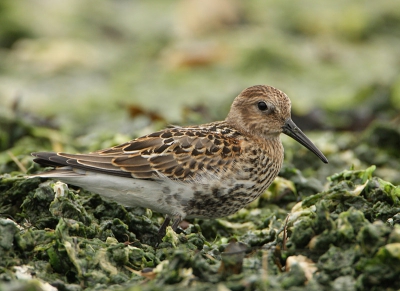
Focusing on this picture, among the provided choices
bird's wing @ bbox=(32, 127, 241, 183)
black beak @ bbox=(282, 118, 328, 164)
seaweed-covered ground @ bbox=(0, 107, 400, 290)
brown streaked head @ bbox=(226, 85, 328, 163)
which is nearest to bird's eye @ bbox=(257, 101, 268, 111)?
brown streaked head @ bbox=(226, 85, 328, 163)

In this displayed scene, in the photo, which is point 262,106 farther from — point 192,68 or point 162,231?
point 192,68

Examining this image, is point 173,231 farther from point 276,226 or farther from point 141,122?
point 141,122

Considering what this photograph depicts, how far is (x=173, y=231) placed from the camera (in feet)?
17.2

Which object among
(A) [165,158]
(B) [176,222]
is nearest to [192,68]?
(A) [165,158]

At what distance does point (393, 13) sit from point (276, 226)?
11.1m

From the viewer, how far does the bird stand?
18.2ft

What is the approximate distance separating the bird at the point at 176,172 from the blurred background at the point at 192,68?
1.45 m

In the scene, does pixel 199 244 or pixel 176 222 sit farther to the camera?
pixel 176 222

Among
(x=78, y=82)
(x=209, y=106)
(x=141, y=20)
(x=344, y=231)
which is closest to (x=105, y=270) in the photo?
(x=344, y=231)

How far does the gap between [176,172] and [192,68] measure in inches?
283

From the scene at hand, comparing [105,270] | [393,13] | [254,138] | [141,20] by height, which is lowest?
[105,270]

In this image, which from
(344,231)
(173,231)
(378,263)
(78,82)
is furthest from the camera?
(78,82)

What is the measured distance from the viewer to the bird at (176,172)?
219 inches

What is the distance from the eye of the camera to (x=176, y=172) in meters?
5.60
